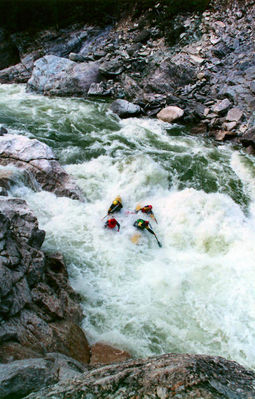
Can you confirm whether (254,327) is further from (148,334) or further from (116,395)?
(116,395)

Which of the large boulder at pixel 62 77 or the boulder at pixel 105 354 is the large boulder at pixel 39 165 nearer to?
the boulder at pixel 105 354

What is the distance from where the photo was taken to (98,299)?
6.21m

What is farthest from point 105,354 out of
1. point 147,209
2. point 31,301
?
point 147,209

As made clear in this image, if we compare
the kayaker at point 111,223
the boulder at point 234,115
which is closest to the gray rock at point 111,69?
the boulder at point 234,115

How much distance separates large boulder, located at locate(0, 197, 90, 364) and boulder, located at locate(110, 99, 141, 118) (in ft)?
32.1

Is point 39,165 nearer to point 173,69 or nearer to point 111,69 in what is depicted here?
point 173,69

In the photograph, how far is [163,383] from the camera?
2.61 meters

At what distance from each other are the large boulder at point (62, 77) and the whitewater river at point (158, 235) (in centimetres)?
440

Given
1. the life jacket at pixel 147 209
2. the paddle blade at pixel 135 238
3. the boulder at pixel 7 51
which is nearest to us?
the paddle blade at pixel 135 238

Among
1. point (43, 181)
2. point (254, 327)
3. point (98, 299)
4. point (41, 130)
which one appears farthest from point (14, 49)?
point (254, 327)

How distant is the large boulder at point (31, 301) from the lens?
409cm

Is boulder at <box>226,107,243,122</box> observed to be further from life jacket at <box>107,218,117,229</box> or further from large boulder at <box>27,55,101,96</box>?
large boulder at <box>27,55,101,96</box>

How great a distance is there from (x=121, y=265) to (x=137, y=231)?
139 centimetres

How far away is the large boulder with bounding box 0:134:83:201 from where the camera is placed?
8.91 metres
